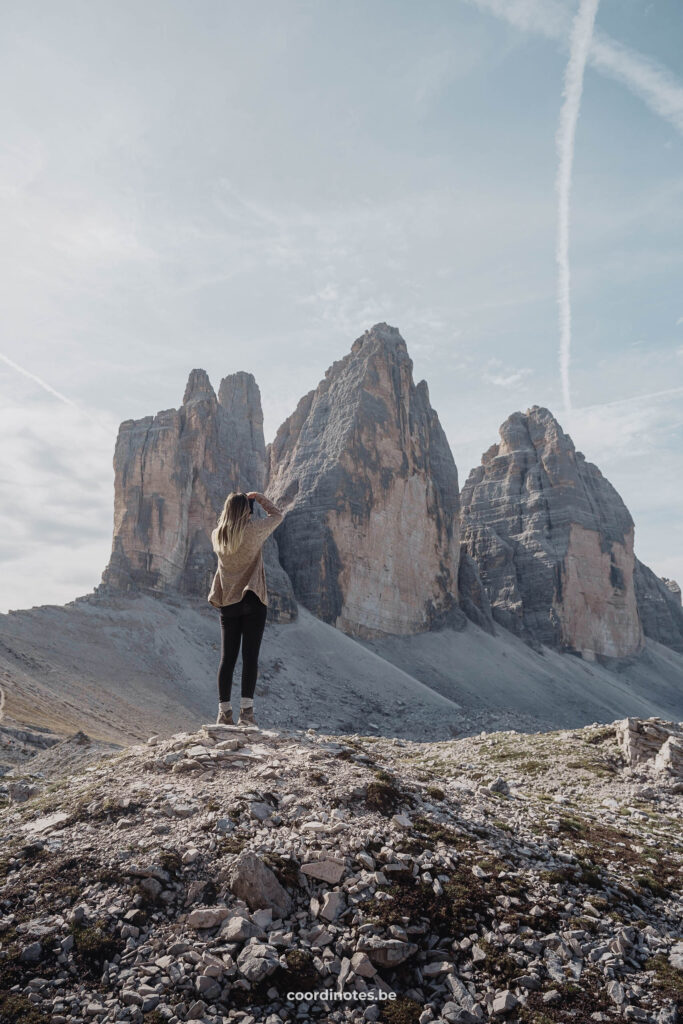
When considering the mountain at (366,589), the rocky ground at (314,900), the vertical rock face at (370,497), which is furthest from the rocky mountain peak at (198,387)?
the rocky ground at (314,900)

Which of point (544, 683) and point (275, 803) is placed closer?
point (275, 803)

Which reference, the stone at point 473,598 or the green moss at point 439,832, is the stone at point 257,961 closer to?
the green moss at point 439,832

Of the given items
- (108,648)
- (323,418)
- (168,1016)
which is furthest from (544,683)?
(168,1016)

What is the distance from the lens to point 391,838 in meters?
6.50

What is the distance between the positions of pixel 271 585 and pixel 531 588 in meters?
56.0

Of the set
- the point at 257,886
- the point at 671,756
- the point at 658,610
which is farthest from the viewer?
the point at 658,610

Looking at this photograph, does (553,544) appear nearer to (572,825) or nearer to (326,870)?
(572,825)

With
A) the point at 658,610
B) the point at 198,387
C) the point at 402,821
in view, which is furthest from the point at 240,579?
the point at 658,610

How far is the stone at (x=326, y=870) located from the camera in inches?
229

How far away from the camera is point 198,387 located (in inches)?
3250

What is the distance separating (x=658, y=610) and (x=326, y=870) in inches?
6074

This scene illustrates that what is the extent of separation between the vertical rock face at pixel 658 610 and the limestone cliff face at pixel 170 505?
94.9m

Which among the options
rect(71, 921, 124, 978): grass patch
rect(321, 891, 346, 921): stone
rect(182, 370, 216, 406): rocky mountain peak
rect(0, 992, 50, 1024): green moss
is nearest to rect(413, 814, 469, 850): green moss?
rect(321, 891, 346, 921): stone

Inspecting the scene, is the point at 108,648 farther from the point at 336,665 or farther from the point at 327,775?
the point at 327,775
